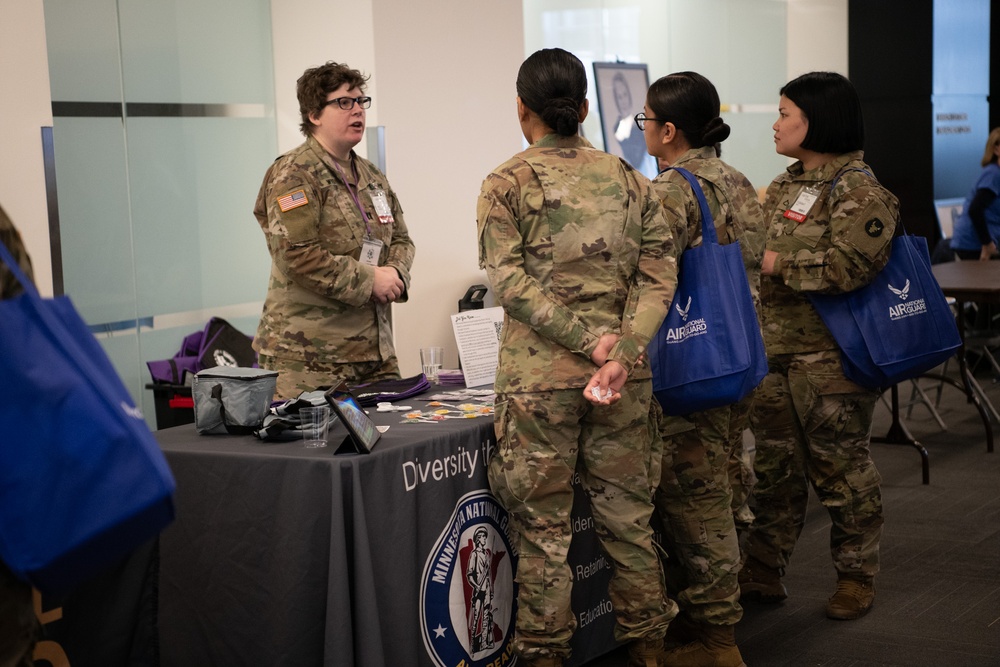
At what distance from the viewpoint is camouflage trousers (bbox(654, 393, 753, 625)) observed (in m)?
2.92

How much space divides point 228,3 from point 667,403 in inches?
119

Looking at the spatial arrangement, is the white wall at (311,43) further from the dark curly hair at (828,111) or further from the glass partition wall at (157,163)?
the dark curly hair at (828,111)

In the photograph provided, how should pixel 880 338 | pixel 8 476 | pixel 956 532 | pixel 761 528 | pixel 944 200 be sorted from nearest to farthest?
pixel 8 476
pixel 880 338
pixel 761 528
pixel 956 532
pixel 944 200

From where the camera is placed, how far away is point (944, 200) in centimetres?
959

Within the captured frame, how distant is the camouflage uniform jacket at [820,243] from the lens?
10.4ft

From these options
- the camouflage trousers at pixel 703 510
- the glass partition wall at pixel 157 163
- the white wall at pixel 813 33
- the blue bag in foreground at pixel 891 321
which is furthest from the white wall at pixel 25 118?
the white wall at pixel 813 33

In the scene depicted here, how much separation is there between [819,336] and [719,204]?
68cm

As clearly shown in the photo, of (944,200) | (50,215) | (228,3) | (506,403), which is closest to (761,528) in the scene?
(506,403)

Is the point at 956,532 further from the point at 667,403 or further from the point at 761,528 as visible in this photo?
the point at 667,403

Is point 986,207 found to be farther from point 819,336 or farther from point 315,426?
point 315,426

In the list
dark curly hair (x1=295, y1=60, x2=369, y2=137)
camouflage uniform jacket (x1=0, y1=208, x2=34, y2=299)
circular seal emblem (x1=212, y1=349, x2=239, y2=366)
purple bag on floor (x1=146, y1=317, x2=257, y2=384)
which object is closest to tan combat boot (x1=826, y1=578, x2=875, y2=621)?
dark curly hair (x1=295, y1=60, x2=369, y2=137)

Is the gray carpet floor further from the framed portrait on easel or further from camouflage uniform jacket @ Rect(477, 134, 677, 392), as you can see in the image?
the framed portrait on easel

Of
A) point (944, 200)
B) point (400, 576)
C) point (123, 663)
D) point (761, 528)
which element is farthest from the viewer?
point (944, 200)

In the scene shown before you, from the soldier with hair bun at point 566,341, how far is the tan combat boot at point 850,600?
99 cm
